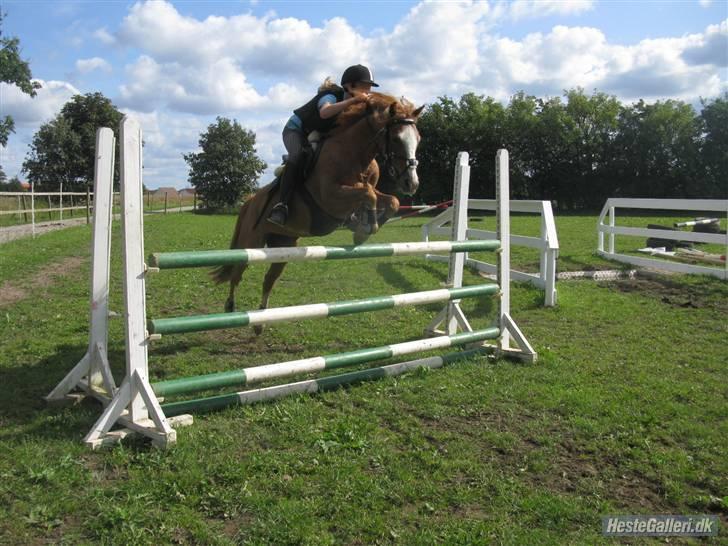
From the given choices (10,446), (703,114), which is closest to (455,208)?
(10,446)

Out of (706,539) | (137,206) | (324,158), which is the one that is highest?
(324,158)

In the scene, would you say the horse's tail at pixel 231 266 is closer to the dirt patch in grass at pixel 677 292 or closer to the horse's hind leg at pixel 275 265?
the horse's hind leg at pixel 275 265

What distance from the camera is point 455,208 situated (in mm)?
5625

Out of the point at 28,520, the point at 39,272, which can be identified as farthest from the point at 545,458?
the point at 39,272

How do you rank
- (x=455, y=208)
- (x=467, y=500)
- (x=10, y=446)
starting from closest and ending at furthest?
(x=467, y=500), (x=10, y=446), (x=455, y=208)

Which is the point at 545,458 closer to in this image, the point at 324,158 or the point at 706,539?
the point at 706,539

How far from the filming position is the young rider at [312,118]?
193 inches

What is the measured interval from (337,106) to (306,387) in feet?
7.38

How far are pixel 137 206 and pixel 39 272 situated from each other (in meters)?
8.08

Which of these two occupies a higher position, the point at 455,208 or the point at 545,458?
the point at 455,208

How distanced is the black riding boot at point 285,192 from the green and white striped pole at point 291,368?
4.60 ft

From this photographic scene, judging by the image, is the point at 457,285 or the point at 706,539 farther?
the point at 457,285

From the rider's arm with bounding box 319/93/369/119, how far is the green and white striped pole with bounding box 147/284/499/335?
61.6 inches

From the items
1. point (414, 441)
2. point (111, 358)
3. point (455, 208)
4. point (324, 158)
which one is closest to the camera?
point (414, 441)
